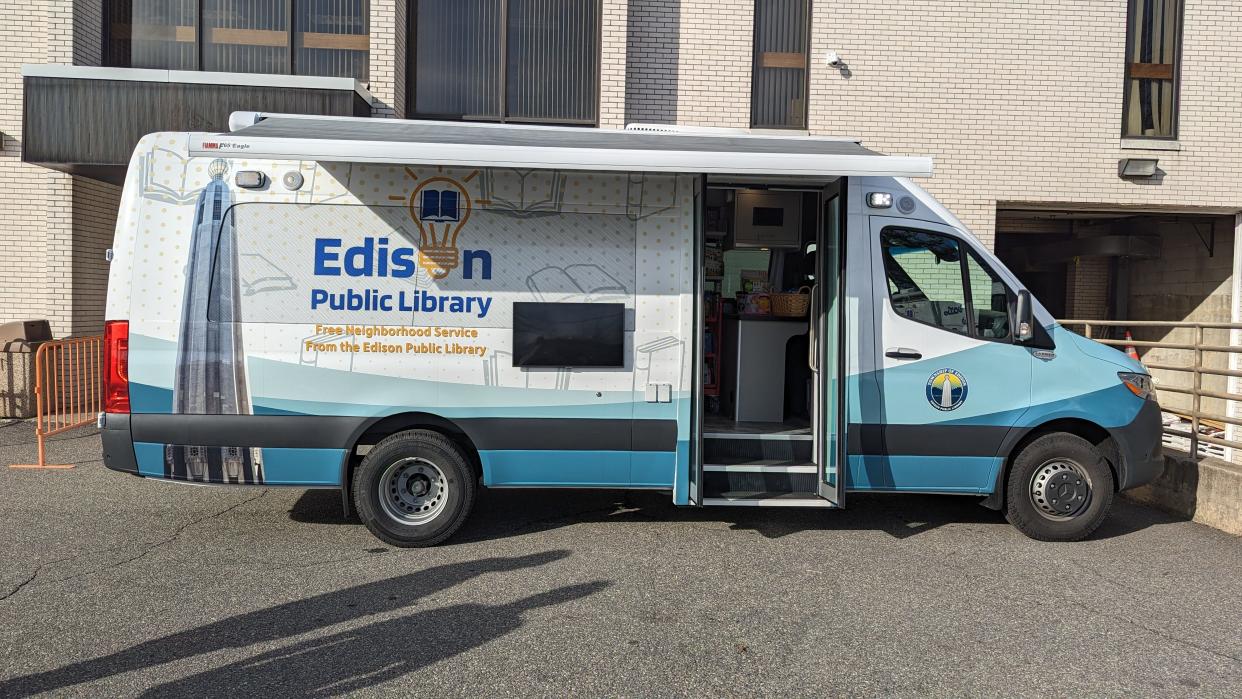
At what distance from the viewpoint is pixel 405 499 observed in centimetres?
602

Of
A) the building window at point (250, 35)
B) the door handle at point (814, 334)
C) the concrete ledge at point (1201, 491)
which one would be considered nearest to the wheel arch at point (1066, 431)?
the concrete ledge at point (1201, 491)

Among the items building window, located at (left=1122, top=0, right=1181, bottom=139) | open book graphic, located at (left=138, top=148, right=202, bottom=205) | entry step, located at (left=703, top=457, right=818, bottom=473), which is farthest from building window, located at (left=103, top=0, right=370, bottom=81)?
building window, located at (left=1122, top=0, right=1181, bottom=139)

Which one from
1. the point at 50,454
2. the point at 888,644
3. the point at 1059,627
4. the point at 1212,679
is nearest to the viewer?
the point at 1212,679

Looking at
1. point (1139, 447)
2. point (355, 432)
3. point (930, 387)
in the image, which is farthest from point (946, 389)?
point (355, 432)

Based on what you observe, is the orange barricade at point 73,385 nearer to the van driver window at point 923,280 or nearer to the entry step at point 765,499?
the entry step at point 765,499

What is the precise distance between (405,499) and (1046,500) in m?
4.47

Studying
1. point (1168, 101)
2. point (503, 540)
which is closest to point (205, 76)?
point (503, 540)

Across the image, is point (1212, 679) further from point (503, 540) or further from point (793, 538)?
point (503, 540)

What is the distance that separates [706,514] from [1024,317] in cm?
272

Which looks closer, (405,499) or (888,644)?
(888,644)

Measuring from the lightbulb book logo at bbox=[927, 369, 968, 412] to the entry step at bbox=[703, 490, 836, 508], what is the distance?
1049 millimetres

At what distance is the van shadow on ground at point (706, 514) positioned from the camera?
6.58 metres

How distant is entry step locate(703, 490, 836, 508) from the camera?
609 cm

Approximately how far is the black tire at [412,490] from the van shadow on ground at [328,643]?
675 millimetres
